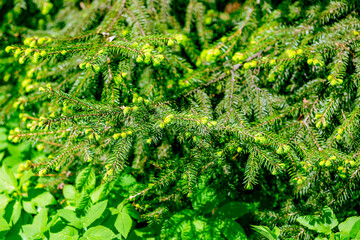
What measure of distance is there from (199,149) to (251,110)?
60 cm

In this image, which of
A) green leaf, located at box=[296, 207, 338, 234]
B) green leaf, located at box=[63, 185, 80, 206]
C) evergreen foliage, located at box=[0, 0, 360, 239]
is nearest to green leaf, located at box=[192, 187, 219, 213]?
evergreen foliage, located at box=[0, 0, 360, 239]

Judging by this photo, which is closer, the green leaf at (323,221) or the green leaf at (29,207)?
the green leaf at (323,221)

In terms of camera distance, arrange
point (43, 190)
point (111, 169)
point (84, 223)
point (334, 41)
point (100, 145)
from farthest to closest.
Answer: point (43, 190), point (100, 145), point (334, 41), point (84, 223), point (111, 169)

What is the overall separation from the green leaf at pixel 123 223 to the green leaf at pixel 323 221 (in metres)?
1.16

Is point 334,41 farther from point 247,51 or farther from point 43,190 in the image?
point 43,190

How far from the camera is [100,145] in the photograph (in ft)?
6.49

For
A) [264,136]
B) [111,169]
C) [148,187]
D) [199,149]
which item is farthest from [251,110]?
[111,169]

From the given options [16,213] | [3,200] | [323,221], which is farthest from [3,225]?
[323,221]

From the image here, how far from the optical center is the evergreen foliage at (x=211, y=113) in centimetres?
154

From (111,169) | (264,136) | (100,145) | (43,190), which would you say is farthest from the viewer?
(43,190)

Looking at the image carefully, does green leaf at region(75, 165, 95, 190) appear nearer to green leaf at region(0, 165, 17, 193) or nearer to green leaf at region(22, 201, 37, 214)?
green leaf at region(22, 201, 37, 214)

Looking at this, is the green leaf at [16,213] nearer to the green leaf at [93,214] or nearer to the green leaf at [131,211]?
the green leaf at [93,214]

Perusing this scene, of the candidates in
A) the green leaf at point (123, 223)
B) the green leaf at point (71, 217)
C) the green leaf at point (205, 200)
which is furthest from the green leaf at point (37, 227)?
the green leaf at point (205, 200)

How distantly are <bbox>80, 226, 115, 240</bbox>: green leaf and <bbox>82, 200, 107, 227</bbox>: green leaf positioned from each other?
6 centimetres
